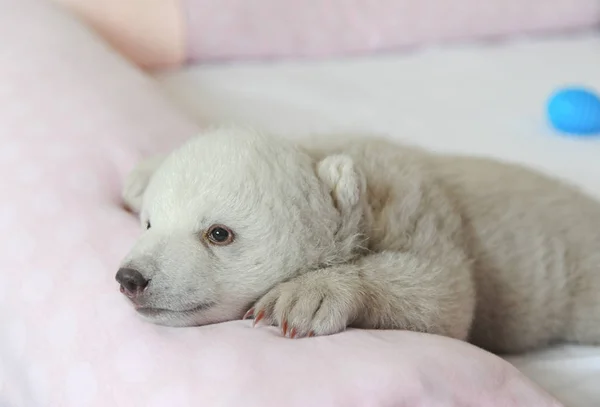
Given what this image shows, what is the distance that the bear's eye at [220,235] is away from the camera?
2.90 ft

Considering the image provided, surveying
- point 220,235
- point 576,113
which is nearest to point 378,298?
point 220,235

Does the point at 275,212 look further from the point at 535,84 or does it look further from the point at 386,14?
the point at 386,14

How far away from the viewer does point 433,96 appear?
80.7 inches

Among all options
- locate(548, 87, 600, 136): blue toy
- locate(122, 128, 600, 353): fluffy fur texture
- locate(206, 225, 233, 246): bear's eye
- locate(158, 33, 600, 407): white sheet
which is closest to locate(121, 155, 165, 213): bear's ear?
locate(122, 128, 600, 353): fluffy fur texture

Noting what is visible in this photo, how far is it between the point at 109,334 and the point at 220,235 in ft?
0.57

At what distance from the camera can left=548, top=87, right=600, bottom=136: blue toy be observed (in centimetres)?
176

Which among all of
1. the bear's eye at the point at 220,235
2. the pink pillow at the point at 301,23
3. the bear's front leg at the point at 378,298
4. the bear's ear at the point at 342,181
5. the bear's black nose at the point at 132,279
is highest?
the pink pillow at the point at 301,23

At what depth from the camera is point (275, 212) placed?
886 mm

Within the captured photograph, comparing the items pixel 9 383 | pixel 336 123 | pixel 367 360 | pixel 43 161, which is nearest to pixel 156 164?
pixel 43 161

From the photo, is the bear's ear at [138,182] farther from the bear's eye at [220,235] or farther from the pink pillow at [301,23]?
the pink pillow at [301,23]

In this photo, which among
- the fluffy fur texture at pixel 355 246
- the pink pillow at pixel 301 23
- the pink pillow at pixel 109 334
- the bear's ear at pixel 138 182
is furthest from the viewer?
the pink pillow at pixel 301 23

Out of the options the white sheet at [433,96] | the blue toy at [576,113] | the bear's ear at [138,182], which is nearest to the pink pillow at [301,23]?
the white sheet at [433,96]

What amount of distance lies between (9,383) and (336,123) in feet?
3.58

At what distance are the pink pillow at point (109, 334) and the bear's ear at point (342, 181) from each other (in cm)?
18
